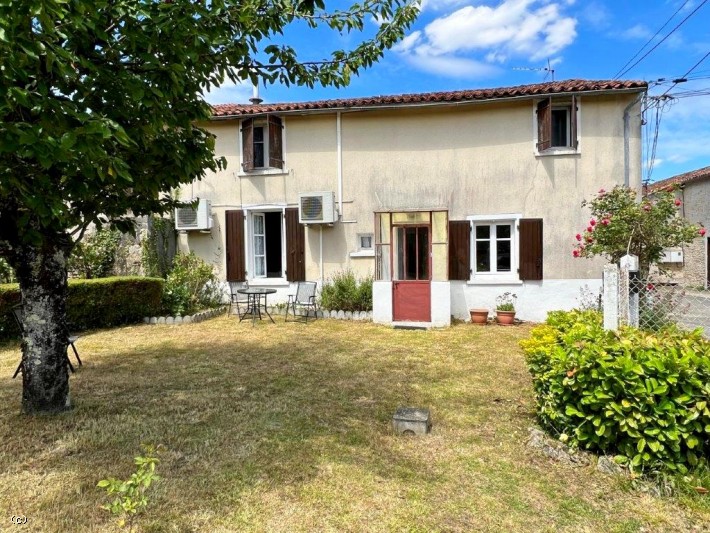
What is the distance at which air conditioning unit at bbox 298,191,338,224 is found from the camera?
10.4m

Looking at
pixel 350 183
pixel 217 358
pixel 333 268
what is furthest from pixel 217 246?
pixel 217 358

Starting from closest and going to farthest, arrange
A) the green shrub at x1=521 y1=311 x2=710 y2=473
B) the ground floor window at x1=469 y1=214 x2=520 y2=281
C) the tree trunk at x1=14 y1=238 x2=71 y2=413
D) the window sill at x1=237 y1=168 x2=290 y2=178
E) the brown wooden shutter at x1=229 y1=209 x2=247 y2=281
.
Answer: the green shrub at x1=521 y1=311 x2=710 y2=473 < the tree trunk at x1=14 y1=238 x2=71 y2=413 < the ground floor window at x1=469 y1=214 x2=520 y2=281 < the window sill at x1=237 y1=168 x2=290 y2=178 < the brown wooden shutter at x1=229 y1=209 x2=247 y2=281

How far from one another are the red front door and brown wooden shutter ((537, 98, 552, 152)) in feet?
10.9

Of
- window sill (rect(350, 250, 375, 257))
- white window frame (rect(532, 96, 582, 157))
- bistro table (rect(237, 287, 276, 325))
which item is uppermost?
white window frame (rect(532, 96, 582, 157))

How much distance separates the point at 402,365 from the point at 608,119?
7.81 m

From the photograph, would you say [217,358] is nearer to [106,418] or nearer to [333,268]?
[106,418]

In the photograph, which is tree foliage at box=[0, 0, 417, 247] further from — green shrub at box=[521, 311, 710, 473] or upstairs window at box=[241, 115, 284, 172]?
upstairs window at box=[241, 115, 284, 172]

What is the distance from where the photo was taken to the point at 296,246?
1098cm

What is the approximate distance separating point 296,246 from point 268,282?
1.31m

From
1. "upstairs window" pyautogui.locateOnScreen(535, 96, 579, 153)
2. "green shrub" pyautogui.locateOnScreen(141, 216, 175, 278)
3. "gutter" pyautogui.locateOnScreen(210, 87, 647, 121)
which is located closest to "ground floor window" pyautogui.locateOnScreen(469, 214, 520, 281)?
"upstairs window" pyautogui.locateOnScreen(535, 96, 579, 153)

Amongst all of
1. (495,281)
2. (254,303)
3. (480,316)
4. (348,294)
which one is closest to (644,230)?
(495,281)

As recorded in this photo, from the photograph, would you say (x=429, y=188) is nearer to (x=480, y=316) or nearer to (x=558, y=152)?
(x=558, y=152)

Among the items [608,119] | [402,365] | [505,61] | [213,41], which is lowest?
[402,365]

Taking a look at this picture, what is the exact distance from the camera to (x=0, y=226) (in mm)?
3744
